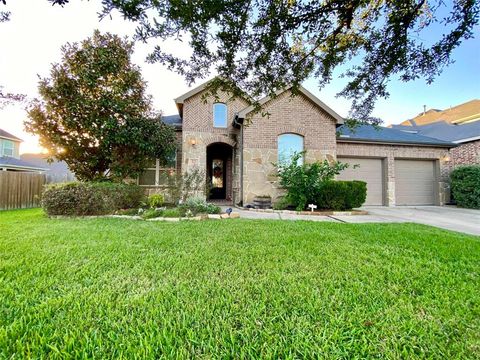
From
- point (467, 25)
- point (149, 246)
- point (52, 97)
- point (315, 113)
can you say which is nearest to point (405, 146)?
point (315, 113)

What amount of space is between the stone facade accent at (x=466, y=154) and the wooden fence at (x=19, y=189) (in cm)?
2130

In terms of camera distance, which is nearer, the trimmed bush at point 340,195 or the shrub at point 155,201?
the shrub at point 155,201

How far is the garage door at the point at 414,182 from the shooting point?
11.4 metres

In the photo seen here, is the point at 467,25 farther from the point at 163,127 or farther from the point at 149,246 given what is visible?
the point at 163,127

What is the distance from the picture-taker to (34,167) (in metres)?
17.7

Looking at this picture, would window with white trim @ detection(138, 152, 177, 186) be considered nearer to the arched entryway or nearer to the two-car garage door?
the arched entryway

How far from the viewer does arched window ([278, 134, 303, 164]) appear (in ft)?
31.9

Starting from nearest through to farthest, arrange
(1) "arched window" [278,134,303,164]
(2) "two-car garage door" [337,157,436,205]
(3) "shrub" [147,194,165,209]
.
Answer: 1. (3) "shrub" [147,194,165,209]
2. (1) "arched window" [278,134,303,164]
3. (2) "two-car garage door" [337,157,436,205]

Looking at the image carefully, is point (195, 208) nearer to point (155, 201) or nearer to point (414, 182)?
point (155, 201)

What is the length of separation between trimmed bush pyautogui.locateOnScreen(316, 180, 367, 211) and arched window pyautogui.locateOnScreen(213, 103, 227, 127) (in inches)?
229

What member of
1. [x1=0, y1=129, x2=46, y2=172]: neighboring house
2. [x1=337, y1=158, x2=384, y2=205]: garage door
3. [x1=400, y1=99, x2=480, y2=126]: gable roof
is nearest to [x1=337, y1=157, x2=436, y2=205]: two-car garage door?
[x1=337, y1=158, x2=384, y2=205]: garage door

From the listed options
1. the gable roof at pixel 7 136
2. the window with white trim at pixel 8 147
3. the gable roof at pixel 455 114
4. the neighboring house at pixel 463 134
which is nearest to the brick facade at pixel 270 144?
the neighboring house at pixel 463 134

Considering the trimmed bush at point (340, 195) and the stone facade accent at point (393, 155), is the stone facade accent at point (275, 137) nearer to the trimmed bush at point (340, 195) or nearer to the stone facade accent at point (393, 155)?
the stone facade accent at point (393, 155)

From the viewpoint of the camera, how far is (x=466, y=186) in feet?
33.9
